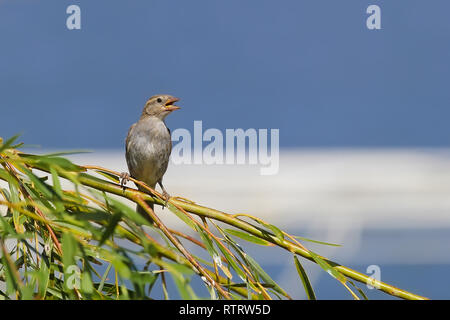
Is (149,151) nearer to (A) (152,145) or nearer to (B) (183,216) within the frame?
(A) (152,145)

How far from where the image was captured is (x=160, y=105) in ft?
15.7

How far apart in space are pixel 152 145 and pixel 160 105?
10.4 inches

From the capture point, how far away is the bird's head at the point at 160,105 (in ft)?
15.6

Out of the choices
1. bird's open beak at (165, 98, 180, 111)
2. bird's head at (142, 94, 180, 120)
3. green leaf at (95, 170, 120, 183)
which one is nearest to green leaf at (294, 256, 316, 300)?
green leaf at (95, 170, 120, 183)

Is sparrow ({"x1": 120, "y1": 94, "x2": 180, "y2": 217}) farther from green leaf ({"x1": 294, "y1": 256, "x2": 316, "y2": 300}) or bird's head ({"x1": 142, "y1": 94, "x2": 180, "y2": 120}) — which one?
green leaf ({"x1": 294, "y1": 256, "x2": 316, "y2": 300})

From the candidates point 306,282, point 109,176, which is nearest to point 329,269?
point 306,282

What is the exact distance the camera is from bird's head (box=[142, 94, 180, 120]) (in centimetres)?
475

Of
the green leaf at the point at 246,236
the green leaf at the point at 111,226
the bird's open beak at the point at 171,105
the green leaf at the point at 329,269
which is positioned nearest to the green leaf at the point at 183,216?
the green leaf at the point at 246,236

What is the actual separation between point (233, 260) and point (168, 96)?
259cm

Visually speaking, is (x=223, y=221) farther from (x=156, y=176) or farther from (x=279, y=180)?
(x=279, y=180)

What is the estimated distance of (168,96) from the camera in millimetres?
4820

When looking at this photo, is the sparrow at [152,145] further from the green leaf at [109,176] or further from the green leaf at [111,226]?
the green leaf at [111,226]
